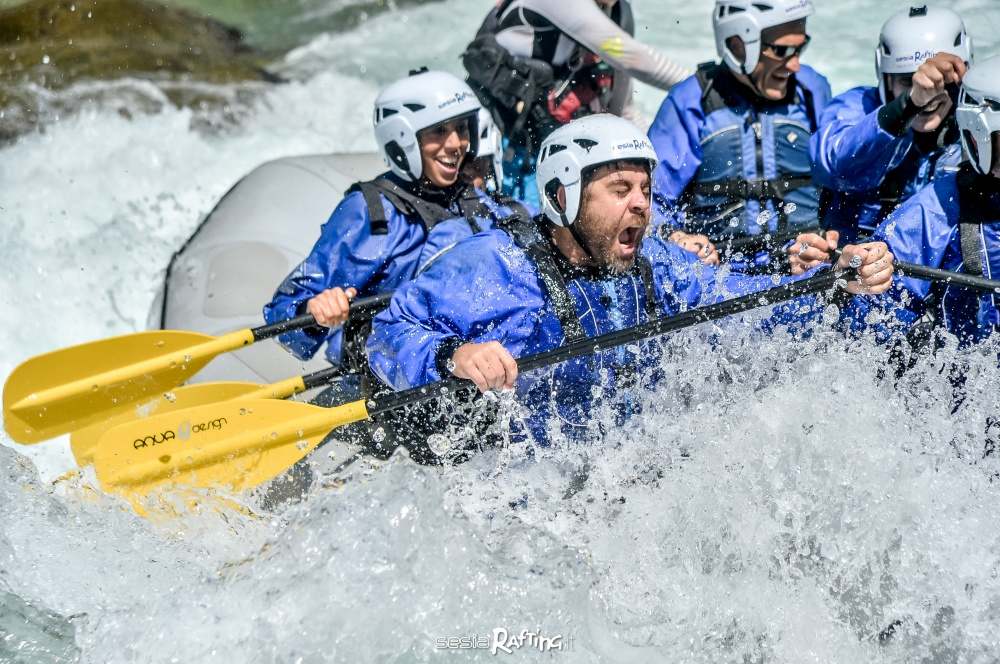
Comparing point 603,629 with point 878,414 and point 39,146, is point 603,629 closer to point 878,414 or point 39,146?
point 878,414

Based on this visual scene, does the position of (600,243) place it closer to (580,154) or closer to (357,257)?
(580,154)

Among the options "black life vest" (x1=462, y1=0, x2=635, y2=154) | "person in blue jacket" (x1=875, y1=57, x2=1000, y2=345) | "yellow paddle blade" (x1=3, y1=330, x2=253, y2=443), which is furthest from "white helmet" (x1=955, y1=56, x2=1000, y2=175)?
"yellow paddle blade" (x1=3, y1=330, x2=253, y2=443)

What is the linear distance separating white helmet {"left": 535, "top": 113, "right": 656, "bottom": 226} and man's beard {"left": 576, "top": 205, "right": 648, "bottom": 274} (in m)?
0.04

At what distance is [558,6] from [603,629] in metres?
3.12

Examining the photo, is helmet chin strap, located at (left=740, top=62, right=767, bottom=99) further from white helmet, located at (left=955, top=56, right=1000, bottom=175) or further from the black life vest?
the black life vest

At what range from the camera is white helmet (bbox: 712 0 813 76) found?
4.43 m

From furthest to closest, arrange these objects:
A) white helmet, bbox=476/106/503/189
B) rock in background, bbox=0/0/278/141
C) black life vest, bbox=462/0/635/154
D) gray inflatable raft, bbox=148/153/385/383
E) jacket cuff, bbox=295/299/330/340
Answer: rock in background, bbox=0/0/278/141, black life vest, bbox=462/0/635/154, gray inflatable raft, bbox=148/153/385/383, white helmet, bbox=476/106/503/189, jacket cuff, bbox=295/299/330/340

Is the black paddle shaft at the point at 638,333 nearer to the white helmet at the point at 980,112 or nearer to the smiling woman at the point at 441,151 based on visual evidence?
the white helmet at the point at 980,112

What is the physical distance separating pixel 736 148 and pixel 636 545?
73.5 inches

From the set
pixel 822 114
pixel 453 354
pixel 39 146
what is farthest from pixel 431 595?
pixel 39 146

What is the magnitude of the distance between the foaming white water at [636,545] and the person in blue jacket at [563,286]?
0.20m

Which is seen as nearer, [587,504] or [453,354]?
[453,354]

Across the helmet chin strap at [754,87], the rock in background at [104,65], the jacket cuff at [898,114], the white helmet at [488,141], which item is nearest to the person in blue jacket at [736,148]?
the helmet chin strap at [754,87]

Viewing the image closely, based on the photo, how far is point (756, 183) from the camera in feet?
15.2
